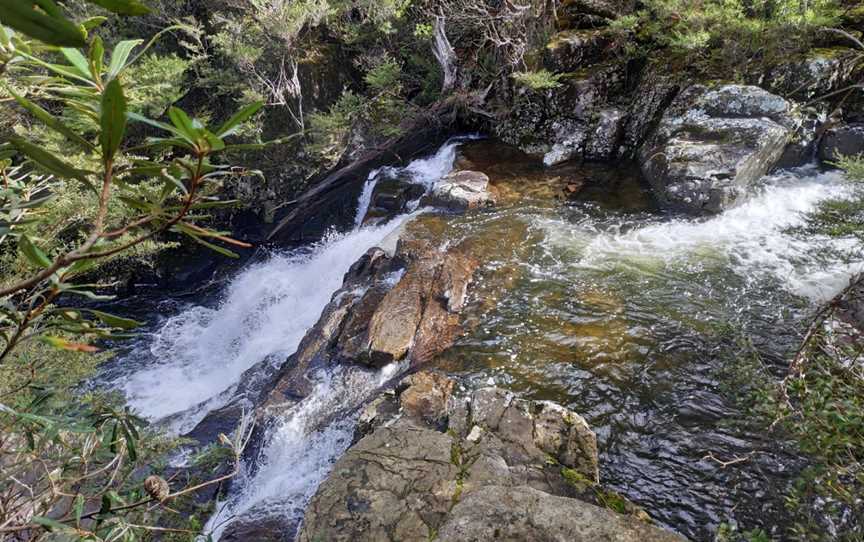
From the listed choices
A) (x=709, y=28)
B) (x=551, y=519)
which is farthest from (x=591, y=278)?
(x=709, y=28)

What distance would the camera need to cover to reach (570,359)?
15.9ft

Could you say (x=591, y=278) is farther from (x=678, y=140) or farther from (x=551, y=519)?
(x=551, y=519)

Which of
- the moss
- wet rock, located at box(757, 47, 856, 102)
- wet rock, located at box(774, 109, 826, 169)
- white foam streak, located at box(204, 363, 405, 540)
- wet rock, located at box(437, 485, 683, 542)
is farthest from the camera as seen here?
wet rock, located at box(774, 109, 826, 169)

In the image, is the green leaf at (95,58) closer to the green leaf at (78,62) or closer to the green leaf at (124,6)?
the green leaf at (78,62)

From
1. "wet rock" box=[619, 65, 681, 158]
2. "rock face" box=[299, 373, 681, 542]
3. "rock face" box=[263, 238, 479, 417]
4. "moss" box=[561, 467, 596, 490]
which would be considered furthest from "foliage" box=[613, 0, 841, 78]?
"moss" box=[561, 467, 596, 490]

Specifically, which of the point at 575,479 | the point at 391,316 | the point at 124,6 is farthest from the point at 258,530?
the point at 124,6

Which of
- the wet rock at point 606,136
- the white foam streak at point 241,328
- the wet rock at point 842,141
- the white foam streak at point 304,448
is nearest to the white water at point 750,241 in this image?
the wet rock at point 842,141

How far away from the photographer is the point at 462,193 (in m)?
8.30

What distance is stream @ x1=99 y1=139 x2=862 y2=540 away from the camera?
12.2 ft

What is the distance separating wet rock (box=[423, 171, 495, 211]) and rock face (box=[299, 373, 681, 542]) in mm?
4550

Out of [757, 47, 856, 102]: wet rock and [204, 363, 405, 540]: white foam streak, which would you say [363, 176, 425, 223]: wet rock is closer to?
[204, 363, 405, 540]: white foam streak

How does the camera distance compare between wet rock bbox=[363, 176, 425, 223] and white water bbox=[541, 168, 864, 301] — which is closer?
white water bbox=[541, 168, 864, 301]

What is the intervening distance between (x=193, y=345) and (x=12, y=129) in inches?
168

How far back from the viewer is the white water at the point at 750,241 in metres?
5.53
